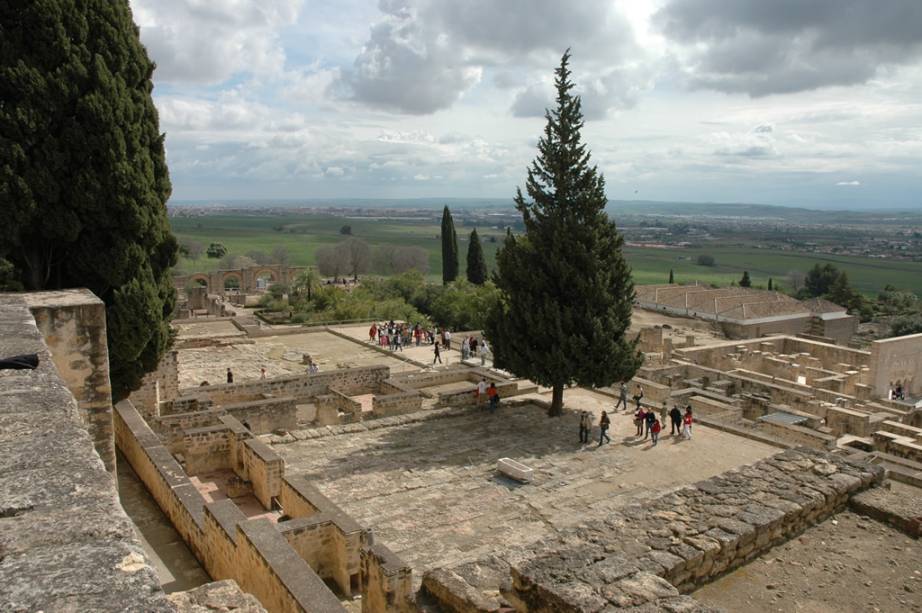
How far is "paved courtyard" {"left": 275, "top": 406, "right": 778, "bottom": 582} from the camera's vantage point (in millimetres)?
10938

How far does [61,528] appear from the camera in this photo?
2.29m

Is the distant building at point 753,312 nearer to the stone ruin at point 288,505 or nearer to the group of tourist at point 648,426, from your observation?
the stone ruin at point 288,505

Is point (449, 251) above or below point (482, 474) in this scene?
above

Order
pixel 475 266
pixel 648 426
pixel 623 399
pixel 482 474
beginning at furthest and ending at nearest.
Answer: pixel 475 266
pixel 623 399
pixel 648 426
pixel 482 474

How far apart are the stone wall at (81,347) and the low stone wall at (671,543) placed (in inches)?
162

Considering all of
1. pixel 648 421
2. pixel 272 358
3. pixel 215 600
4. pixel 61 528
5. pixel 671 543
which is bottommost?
pixel 272 358

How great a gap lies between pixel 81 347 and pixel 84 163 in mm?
4784

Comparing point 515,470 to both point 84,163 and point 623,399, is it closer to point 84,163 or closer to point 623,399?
point 623,399

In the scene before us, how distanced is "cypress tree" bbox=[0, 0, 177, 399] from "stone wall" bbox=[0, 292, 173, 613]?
8127 millimetres

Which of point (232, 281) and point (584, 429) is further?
point (232, 281)

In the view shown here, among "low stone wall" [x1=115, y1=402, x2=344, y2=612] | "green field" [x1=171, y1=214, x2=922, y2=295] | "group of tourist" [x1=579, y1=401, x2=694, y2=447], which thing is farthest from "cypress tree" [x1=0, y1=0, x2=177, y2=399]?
"green field" [x1=171, y1=214, x2=922, y2=295]

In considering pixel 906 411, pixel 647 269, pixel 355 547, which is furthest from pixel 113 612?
pixel 647 269

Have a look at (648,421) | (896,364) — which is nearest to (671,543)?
Result: (648,421)

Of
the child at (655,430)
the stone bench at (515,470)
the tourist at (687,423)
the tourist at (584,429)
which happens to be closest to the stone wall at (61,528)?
the stone bench at (515,470)
